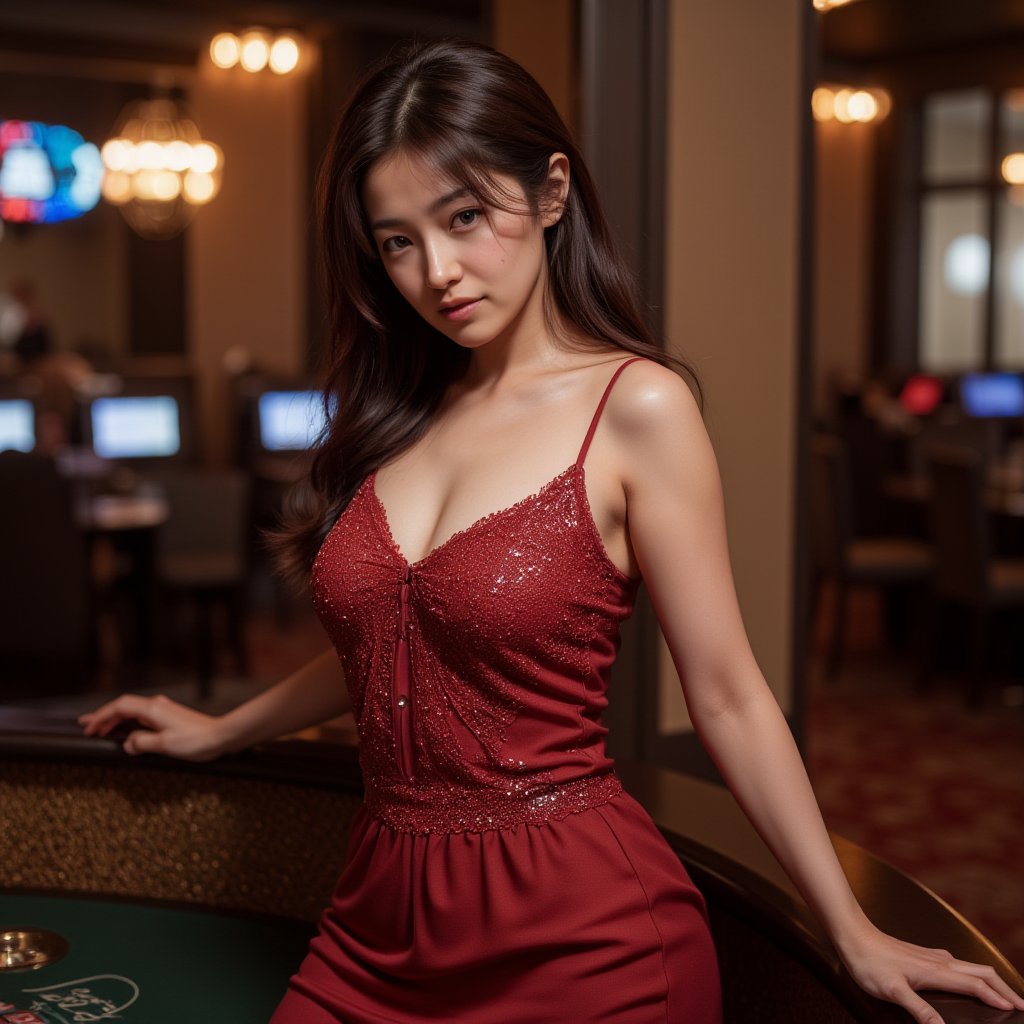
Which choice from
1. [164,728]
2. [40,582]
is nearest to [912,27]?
[40,582]

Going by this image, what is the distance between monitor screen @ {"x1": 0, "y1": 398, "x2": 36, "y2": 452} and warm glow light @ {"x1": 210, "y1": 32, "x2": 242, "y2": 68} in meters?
3.34

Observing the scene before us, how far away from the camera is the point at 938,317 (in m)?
12.6

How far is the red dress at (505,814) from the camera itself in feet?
4.50

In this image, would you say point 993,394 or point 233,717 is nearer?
point 233,717

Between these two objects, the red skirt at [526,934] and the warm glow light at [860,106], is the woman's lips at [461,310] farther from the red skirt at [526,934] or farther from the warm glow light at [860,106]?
the warm glow light at [860,106]

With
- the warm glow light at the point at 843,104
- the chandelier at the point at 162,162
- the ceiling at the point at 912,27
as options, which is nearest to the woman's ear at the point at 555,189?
the chandelier at the point at 162,162

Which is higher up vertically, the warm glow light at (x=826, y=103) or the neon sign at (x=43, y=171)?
the warm glow light at (x=826, y=103)

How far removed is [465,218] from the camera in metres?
1.43

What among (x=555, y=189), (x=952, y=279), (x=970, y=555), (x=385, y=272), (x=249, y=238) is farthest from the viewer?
(x=952, y=279)

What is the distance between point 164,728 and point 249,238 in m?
8.35

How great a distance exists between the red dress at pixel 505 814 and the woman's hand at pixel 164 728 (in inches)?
16.2

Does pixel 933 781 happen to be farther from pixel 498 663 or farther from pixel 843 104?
pixel 843 104

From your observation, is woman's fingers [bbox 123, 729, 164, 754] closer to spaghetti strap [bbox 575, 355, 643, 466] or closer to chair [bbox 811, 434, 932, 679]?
spaghetti strap [bbox 575, 355, 643, 466]

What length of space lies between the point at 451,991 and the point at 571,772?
24 centimetres
